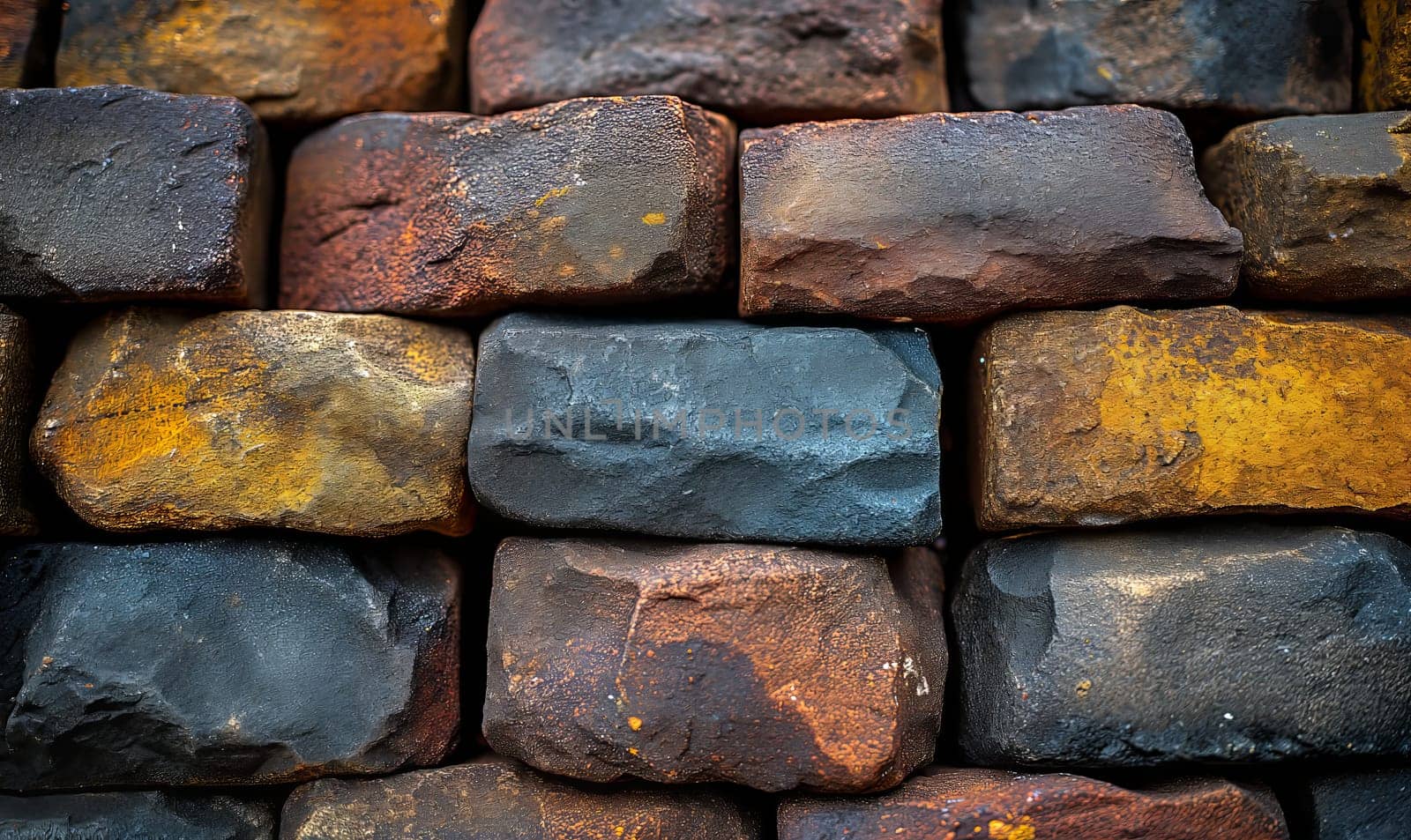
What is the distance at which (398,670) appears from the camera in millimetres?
1395

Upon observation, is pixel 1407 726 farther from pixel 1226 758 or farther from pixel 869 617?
pixel 869 617

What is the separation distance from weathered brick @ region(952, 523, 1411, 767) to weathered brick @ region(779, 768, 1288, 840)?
49 millimetres

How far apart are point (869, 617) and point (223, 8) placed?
1.46 metres

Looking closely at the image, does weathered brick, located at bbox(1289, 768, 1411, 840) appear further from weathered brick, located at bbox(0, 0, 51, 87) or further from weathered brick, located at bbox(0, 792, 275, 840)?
weathered brick, located at bbox(0, 0, 51, 87)

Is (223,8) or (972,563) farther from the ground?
(223,8)

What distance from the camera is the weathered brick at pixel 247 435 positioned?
1360 millimetres

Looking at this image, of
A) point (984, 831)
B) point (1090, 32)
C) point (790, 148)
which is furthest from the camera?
point (1090, 32)

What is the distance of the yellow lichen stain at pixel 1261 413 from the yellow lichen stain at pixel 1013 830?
528 mm

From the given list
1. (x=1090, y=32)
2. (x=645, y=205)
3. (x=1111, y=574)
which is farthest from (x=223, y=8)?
(x=1111, y=574)

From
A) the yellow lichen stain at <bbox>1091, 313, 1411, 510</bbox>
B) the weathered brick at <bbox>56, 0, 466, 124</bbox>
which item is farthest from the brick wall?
the weathered brick at <bbox>56, 0, 466, 124</bbox>

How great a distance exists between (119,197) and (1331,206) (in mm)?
1827

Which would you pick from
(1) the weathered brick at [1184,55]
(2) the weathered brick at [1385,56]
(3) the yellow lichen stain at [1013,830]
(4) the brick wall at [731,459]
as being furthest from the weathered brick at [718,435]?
(2) the weathered brick at [1385,56]

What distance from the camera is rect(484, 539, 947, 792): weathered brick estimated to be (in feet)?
4.15

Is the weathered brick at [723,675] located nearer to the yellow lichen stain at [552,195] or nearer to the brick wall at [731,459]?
the brick wall at [731,459]
